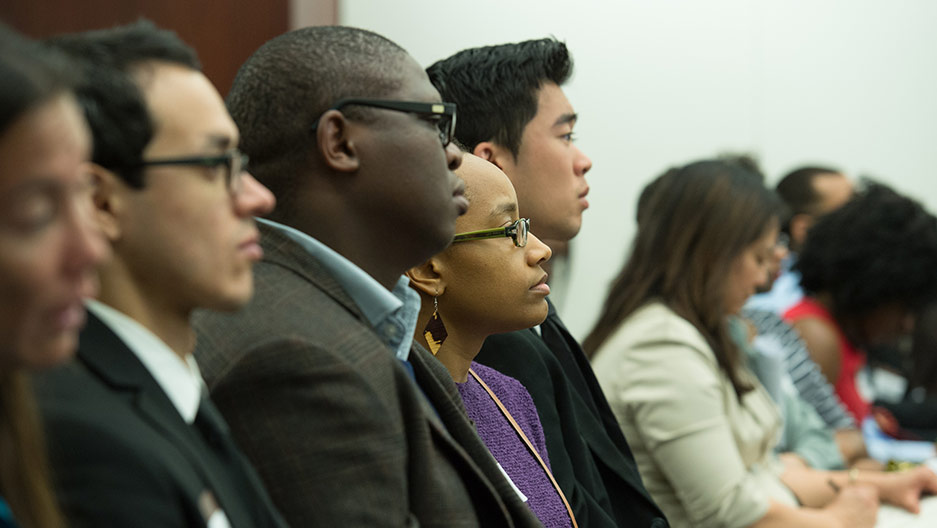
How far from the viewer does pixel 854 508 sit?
11.1 feet

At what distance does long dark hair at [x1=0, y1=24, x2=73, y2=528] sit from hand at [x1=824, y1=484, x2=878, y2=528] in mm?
2798

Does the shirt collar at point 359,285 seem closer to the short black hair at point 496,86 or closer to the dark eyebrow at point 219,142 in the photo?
the dark eyebrow at point 219,142

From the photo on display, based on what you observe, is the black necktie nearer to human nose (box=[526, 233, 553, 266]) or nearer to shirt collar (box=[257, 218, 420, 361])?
shirt collar (box=[257, 218, 420, 361])

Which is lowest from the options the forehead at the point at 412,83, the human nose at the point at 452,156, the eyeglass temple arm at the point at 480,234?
the eyeglass temple arm at the point at 480,234

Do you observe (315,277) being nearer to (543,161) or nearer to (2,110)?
(2,110)

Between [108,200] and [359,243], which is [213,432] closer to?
[108,200]

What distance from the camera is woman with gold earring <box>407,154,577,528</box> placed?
211cm

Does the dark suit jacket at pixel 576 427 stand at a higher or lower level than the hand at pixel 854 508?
higher

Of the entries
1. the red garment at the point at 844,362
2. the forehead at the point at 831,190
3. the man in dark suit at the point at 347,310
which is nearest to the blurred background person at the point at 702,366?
the red garment at the point at 844,362

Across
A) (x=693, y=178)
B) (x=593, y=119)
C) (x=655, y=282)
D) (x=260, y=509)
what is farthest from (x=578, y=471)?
(x=593, y=119)

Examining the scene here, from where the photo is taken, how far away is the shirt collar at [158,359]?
3.86 ft

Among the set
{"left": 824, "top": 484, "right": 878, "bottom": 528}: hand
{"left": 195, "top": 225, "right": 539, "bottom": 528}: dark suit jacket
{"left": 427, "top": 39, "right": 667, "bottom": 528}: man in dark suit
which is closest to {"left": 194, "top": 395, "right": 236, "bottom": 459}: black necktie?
{"left": 195, "top": 225, "right": 539, "bottom": 528}: dark suit jacket

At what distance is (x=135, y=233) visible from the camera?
1176 mm

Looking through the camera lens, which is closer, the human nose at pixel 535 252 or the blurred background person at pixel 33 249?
the blurred background person at pixel 33 249
